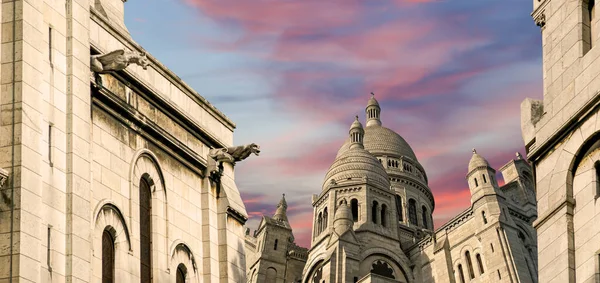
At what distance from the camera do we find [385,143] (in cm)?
12800

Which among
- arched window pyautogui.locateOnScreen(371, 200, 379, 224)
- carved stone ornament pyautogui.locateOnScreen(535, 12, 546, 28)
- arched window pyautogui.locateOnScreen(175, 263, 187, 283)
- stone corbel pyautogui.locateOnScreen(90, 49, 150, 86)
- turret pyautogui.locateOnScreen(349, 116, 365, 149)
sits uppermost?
turret pyautogui.locateOnScreen(349, 116, 365, 149)

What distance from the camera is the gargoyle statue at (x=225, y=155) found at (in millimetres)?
30578

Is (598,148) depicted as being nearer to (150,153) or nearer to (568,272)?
(568,272)

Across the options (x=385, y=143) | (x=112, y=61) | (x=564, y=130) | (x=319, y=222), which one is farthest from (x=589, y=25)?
(x=385, y=143)

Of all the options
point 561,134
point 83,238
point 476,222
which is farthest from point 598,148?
point 476,222

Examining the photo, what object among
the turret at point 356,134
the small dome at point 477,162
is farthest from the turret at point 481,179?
the turret at point 356,134

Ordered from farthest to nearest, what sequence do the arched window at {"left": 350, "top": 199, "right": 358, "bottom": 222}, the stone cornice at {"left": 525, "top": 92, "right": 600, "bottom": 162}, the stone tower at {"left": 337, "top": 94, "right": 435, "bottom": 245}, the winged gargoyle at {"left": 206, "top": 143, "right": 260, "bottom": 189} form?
the stone tower at {"left": 337, "top": 94, "right": 435, "bottom": 245}
the arched window at {"left": 350, "top": 199, "right": 358, "bottom": 222}
the winged gargoyle at {"left": 206, "top": 143, "right": 260, "bottom": 189}
the stone cornice at {"left": 525, "top": 92, "right": 600, "bottom": 162}

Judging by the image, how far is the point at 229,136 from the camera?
32438 mm

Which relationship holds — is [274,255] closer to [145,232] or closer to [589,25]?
[145,232]

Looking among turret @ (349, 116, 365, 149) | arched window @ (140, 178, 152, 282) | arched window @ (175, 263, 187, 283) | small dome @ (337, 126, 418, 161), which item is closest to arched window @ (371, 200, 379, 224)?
turret @ (349, 116, 365, 149)

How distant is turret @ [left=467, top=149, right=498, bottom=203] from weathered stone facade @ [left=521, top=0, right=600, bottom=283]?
65.6 metres

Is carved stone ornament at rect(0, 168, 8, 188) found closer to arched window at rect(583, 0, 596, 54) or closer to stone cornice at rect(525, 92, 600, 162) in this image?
stone cornice at rect(525, 92, 600, 162)

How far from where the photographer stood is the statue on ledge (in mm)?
30562

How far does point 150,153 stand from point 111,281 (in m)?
3.72
